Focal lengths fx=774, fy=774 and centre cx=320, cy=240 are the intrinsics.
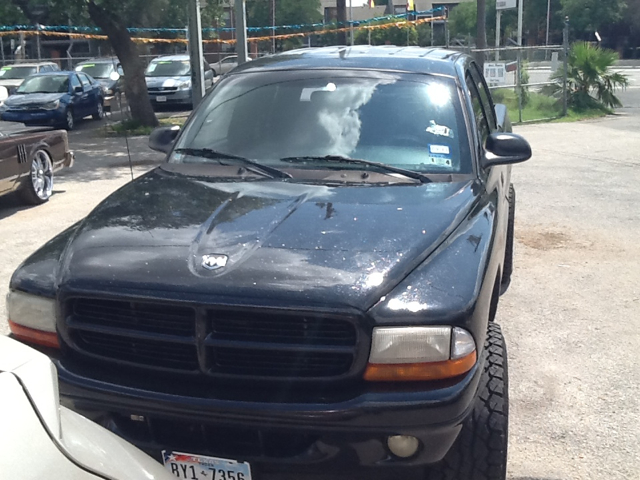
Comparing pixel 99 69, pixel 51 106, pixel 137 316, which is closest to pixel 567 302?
pixel 137 316

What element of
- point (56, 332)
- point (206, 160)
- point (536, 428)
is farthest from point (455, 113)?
point (56, 332)

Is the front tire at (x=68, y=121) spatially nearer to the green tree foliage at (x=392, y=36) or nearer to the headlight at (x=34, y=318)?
the headlight at (x=34, y=318)

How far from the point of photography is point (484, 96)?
218 inches

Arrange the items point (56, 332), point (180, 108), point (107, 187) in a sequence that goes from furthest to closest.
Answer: point (180, 108) → point (107, 187) → point (56, 332)

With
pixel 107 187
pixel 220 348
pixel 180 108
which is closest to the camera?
pixel 220 348

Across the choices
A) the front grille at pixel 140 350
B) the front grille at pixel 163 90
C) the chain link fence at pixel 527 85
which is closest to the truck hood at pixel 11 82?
the front grille at pixel 163 90

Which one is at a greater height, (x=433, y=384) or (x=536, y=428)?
(x=433, y=384)

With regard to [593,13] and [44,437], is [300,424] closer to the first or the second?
[44,437]

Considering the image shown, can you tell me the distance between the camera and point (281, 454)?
2.69m

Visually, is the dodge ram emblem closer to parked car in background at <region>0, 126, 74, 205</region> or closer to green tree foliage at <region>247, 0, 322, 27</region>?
parked car in background at <region>0, 126, 74, 205</region>

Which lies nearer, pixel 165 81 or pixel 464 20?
pixel 165 81

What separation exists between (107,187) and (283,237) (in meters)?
8.55

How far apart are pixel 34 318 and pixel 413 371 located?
1.51m

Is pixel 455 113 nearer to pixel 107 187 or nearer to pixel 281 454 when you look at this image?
pixel 281 454
